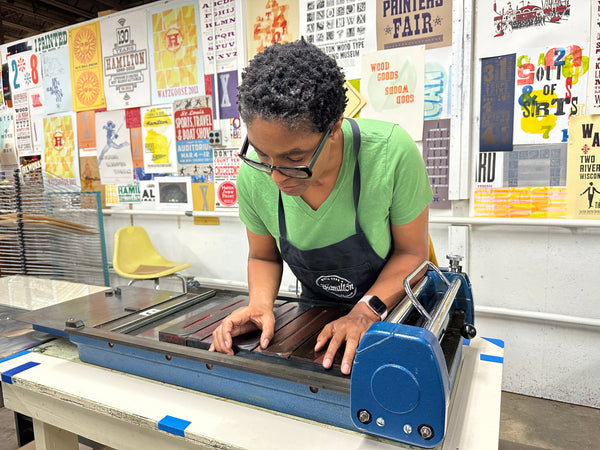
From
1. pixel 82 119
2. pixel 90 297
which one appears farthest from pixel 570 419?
pixel 82 119

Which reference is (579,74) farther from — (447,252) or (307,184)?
(307,184)

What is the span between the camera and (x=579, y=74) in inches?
81.4

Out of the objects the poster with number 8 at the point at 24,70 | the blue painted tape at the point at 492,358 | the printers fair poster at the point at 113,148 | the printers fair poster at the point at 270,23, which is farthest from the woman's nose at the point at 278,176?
the poster with number 8 at the point at 24,70

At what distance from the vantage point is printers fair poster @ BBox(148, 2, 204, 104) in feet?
10.1

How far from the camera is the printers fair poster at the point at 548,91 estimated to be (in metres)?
2.08

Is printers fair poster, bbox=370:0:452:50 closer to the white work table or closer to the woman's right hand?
the white work table

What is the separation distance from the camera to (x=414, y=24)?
2.36 metres

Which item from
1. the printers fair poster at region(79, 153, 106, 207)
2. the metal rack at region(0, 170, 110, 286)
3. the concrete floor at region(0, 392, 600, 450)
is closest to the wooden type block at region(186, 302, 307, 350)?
the concrete floor at region(0, 392, 600, 450)

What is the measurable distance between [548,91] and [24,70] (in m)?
4.37

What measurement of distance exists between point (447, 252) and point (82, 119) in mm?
3221

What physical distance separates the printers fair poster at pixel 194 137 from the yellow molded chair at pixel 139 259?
0.63 m

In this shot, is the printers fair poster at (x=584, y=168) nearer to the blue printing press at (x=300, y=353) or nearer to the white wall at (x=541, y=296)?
the white wall at (x=541, y=296)

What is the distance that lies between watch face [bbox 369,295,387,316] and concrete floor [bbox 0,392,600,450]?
1561 mm

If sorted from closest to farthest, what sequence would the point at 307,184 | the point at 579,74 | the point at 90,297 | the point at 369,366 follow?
the point at 369,366
the point at 307,184
the point at 90,297
the point at 579,74
